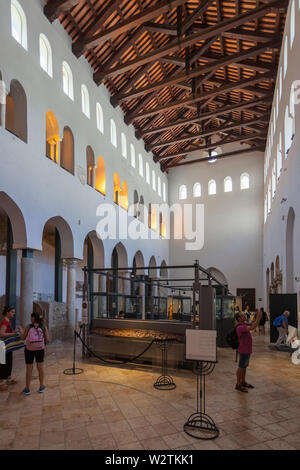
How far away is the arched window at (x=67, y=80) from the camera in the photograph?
559 inches

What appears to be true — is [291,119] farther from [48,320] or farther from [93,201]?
[48,320]

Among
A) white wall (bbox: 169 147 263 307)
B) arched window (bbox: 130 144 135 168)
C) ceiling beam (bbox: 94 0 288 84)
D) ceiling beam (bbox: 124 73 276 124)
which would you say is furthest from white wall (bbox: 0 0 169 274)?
white wall (bbox: 169 147 263 307)

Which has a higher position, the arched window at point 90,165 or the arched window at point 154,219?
the arched window at point 90,165

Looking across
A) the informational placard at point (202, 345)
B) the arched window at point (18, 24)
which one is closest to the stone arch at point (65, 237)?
the arched window at point (18, 24)

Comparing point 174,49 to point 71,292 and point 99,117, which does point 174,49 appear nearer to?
point 99,117

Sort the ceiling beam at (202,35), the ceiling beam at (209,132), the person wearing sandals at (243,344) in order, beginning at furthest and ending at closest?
the ceiling beam at (209,132)
the ceiling beam at (202,35)
the person wearing sandals at (243,344)

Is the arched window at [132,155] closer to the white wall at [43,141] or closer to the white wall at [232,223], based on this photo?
the white wall at [43,141]

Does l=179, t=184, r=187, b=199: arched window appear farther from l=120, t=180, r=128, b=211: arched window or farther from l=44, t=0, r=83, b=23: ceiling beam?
l=44, t=0, r=83, b=23: ceiling beam

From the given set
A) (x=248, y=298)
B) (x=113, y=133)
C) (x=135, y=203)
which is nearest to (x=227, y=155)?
(x=135, y=203)

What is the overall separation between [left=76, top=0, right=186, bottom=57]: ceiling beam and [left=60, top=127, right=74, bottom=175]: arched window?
3.39 metres

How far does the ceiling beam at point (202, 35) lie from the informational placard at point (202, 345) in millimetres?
13202

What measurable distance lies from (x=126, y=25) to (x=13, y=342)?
40.4 ft
